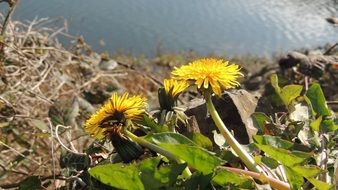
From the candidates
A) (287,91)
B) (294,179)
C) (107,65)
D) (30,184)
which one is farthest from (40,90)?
(294,179)

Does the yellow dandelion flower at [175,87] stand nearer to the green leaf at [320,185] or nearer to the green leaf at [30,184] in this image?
the green leaf at [320,185]

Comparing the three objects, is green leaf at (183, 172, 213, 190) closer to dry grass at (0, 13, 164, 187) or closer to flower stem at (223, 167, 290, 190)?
flower stem at (223, 167, 290, 190)

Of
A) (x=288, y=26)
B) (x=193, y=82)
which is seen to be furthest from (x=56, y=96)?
(x=288, y=26)

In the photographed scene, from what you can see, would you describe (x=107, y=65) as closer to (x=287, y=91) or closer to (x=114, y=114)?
(x=287, y=91)

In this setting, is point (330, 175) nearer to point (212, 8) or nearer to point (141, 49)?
point (141, 49)

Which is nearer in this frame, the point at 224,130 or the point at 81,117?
the point at 224,130

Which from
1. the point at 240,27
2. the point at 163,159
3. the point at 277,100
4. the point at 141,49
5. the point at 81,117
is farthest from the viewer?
the point at 240,27

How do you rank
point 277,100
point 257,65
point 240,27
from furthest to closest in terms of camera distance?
1. point 240,27
2. point 257,65
3. point 277,100
